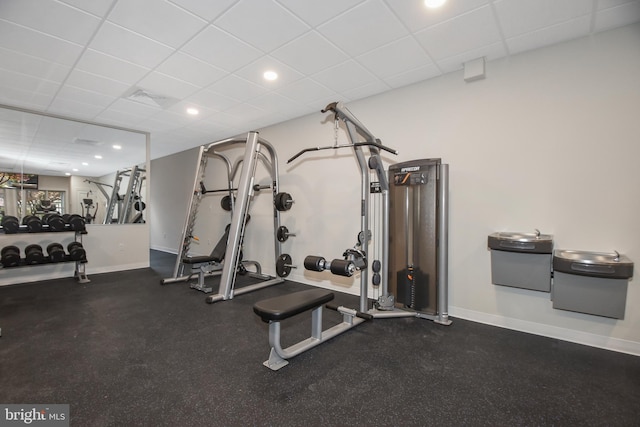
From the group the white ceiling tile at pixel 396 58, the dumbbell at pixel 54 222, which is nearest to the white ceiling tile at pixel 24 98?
the dumbbell at pixel 54 222

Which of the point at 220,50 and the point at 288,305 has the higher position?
the point at 220,50

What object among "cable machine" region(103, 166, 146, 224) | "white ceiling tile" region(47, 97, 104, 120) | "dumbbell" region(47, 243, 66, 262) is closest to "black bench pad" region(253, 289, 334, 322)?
"dumbbell" region(47, 243, 66, 262)

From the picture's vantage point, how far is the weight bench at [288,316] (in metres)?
1.85

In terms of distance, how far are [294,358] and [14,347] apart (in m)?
2.28

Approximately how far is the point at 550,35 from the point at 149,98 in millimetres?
4527

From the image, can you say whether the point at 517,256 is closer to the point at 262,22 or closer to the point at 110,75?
the point at 262,22

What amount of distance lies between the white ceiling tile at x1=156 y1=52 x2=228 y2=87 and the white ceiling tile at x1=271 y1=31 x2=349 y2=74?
79 centimetres

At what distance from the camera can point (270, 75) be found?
3109 mm

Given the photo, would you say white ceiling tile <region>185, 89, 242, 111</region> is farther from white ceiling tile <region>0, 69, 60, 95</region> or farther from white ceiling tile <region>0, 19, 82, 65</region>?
white ceiling tile <region>0, 69, 60, 95</region>

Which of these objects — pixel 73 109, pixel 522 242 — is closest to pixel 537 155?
pixel 522 242

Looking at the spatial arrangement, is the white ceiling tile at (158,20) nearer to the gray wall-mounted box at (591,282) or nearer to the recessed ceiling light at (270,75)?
the recessed ceiling light at (270,75)

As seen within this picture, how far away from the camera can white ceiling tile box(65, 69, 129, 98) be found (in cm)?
310

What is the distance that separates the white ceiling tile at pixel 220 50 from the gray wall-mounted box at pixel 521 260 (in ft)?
9.53

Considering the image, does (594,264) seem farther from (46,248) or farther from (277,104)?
(46,248)
